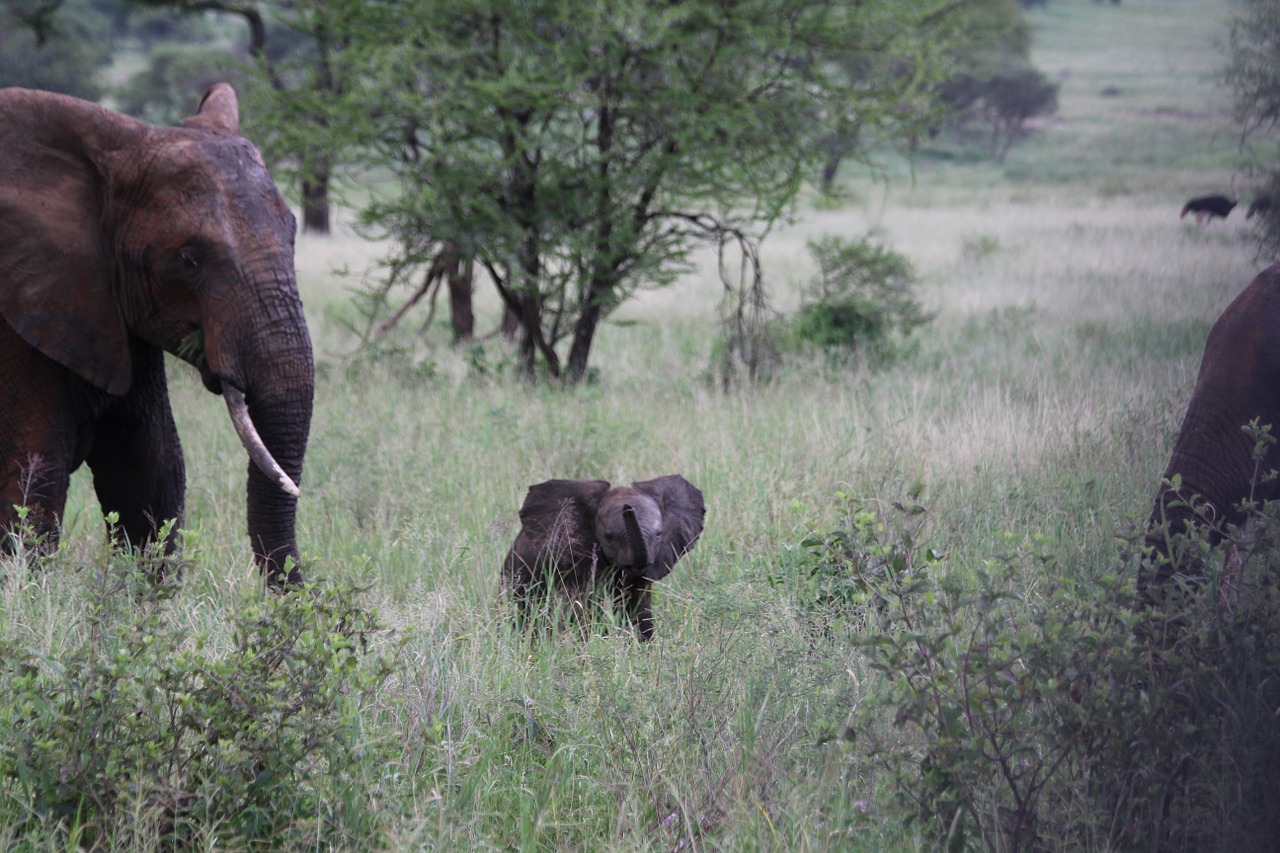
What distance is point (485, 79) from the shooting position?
10.4m

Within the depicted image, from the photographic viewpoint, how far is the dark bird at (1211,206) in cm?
879

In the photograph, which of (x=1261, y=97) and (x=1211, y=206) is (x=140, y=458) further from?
(x=1211, y=206)

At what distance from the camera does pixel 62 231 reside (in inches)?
185

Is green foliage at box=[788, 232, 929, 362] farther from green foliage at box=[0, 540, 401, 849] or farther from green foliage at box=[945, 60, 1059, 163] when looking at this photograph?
green foliage at box=[945, 60, 1059, 163]

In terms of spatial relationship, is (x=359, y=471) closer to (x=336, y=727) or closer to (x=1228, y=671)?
(x=336, y=727)

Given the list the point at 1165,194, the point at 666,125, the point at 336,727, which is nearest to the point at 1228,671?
the point at 336,727

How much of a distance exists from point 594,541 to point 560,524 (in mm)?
136

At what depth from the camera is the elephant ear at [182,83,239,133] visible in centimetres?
502

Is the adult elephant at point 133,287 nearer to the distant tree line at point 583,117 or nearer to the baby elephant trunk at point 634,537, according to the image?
the baby elephant trunk at point 634,537

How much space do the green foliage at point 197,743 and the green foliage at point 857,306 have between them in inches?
325

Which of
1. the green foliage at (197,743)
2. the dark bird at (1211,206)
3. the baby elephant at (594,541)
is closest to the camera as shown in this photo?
the green foliage at (197,743)

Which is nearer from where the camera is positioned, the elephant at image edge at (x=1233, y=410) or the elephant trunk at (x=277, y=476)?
the elephant at image edge at (x=1233, y=410)

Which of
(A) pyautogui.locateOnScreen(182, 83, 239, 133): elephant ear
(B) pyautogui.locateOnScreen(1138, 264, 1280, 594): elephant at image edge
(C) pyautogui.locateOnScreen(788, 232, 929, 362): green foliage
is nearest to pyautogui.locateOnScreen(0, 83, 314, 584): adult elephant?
(A) pyautogui.locateOnScreen(182, 83, 239, 133): elephant ear

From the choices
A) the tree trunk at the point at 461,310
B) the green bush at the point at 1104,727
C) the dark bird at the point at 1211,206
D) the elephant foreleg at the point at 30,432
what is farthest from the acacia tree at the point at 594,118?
the green bush at the point at 1104,727
